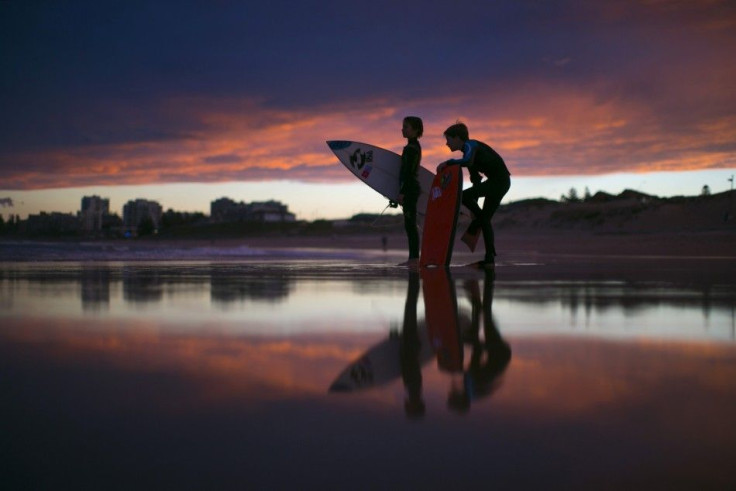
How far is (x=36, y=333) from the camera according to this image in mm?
2520

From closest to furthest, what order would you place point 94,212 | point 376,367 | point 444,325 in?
point 376,367 → point 444,325 → point 94,212

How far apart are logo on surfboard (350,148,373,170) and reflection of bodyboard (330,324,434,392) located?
794 centimetres

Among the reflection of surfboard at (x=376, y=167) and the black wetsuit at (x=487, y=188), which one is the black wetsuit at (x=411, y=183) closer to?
the black wetsuit at (x=487, y=188)

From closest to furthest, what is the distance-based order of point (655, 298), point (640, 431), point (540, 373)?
1. point (640, 431)
2. point (540, 373)
3. point (655, 298)

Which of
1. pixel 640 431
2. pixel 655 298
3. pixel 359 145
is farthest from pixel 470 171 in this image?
pixel 640 431

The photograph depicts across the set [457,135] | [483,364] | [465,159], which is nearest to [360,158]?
[457,135]

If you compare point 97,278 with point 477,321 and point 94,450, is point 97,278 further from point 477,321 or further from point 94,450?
point 94,450

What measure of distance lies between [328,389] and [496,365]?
569mm

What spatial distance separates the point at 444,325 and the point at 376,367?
0.95 meters

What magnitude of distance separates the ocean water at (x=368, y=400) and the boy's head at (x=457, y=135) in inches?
203

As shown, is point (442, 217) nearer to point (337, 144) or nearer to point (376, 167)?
point (376, 167)

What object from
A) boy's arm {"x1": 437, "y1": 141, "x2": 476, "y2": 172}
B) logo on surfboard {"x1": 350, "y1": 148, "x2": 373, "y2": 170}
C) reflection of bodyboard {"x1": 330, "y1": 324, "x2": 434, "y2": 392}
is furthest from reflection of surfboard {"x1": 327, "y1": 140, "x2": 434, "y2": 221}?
reflection of bodyboard {"x1": 330, "y1": 324, "x2": 434, "y2": 392}

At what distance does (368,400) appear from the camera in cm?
148

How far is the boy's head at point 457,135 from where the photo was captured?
799 cm
